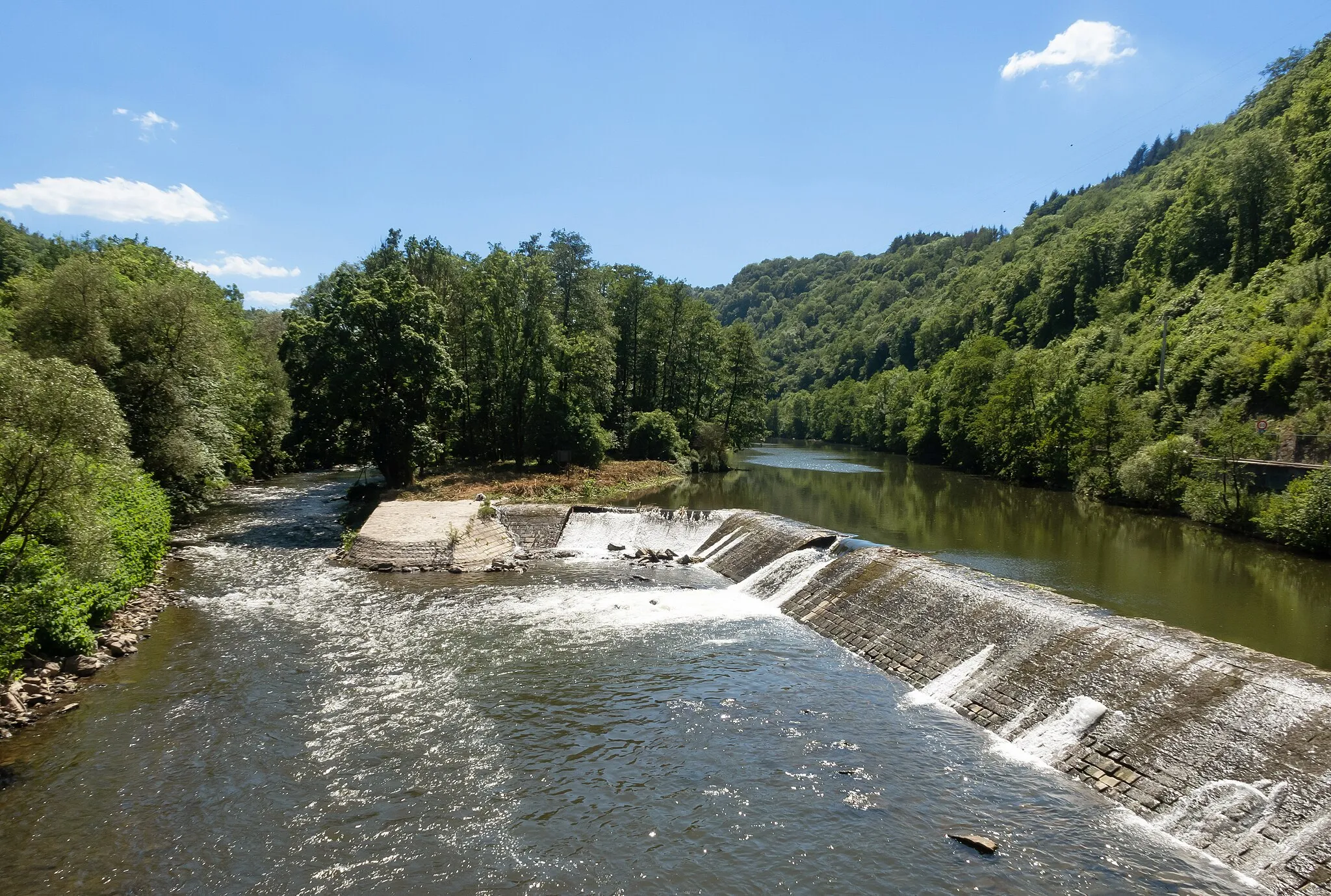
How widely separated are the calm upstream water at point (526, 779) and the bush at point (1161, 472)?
31.0 metres

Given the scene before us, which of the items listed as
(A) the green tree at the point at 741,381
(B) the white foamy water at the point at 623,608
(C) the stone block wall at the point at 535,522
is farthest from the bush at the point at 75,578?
(A) the green tree at the point at 741,381

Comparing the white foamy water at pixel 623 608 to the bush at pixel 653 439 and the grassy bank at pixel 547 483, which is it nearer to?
the grassy bank at pixel 547 483

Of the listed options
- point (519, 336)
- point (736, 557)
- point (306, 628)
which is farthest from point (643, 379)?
point (306, 628)

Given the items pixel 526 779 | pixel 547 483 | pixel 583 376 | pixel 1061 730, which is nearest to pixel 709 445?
pixel 583 376

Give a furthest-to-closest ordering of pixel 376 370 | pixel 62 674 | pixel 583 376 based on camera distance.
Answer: pixel 583 376
pixel 376 370
pixel 62 674

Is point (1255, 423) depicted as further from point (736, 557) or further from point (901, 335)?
point (901, 335)

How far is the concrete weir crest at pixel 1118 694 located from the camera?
9.77 m

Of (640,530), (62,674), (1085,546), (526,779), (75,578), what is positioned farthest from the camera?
(640,530)

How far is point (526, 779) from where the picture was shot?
1163 centimetres

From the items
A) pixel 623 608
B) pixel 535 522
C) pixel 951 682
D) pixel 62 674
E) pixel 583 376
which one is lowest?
pixel 623 608

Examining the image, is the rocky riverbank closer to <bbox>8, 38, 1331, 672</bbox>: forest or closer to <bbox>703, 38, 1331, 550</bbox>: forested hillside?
<bbox>8, 38, 1331, 672</bbox>: forest

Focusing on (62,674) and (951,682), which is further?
(951,682)

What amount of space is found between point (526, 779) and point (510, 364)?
→ 133ft

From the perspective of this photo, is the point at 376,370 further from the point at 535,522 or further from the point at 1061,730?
the point at 1061,730
